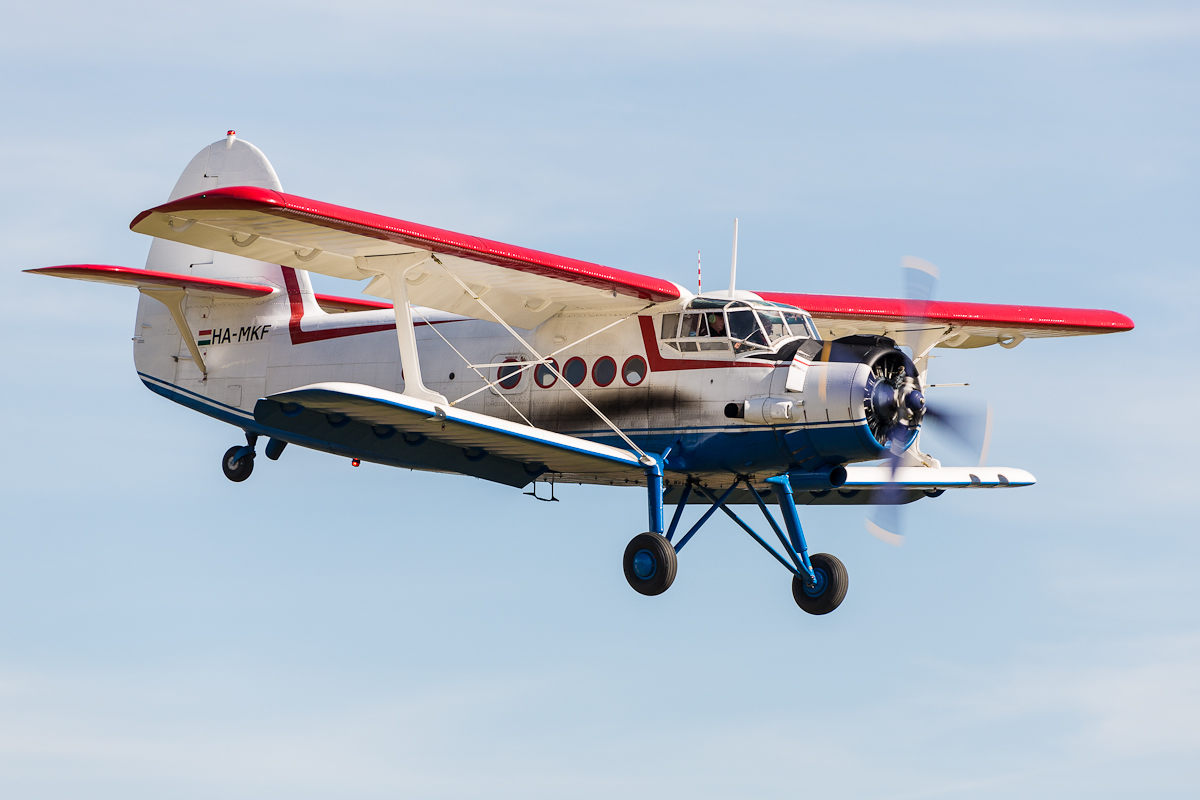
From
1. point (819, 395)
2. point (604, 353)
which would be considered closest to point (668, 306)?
point (604, 353)

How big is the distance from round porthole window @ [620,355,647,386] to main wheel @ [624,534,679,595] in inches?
80.6

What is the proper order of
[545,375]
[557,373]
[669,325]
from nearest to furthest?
[669,325], [557,373], [545,375]

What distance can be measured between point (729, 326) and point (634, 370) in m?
1.34

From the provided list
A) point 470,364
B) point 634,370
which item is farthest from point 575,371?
point 470,364

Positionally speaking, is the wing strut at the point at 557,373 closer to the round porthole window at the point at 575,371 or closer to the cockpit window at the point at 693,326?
the round porthole window at the point at 575,371

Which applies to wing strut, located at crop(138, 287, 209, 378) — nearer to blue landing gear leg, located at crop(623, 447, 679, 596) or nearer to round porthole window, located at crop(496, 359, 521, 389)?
round porthole window, located at crop(496, 359, 521, 389)

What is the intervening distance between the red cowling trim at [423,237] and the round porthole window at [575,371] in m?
1.36

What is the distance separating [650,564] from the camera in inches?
720

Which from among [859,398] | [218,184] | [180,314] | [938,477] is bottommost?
[938,477]

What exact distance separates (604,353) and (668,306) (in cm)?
108

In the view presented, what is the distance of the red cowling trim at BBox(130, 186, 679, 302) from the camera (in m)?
16.3

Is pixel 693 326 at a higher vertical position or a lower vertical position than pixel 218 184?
lower

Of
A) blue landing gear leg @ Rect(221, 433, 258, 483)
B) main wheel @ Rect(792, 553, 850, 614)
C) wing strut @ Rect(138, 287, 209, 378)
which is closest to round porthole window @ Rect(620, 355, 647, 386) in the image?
main wheel @ Rect(792, 553, 850, 614)

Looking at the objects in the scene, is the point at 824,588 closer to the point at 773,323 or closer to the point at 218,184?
the point at 773,323
